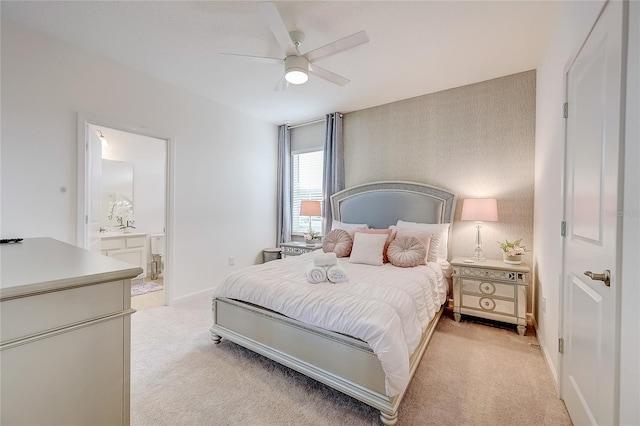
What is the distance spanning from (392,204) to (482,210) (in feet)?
3.56

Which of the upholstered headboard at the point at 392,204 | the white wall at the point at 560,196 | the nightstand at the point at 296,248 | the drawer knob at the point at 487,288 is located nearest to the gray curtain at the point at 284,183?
the nightstand at the point at 296,248

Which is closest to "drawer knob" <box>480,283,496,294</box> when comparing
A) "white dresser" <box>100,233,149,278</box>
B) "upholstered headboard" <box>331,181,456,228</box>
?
"upholstered headboard" <box>331,181,456,228</box>

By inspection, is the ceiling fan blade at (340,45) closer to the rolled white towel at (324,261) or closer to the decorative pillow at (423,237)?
the rolled white towel at (324,261)

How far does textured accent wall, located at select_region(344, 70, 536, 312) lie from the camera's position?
3000 mm

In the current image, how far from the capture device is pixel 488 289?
2785 millimetres

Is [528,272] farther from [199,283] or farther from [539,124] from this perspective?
[199,283]

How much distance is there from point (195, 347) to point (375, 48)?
10.6 ft

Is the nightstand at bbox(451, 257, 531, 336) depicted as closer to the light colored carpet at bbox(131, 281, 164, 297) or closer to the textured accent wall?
the textured accent wall

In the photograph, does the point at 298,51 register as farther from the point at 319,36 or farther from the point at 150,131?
the point at 150,131

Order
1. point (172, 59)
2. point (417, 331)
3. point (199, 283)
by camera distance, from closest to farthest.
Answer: point (417, 331) < point (172, 59) < point (199, 283)

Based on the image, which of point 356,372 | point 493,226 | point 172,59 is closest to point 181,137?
point 172,59

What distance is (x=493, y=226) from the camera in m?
3.16

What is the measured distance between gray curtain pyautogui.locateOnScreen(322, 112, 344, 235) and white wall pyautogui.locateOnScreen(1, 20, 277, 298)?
114 centimetres

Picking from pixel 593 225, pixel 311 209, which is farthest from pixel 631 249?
pixel 311 209
